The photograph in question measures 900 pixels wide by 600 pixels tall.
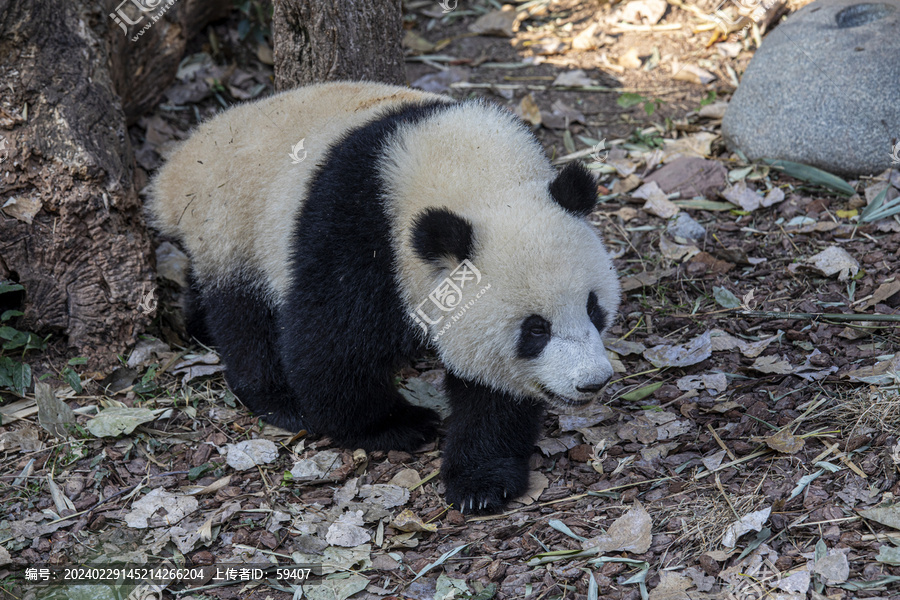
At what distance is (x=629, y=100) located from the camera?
7434 millimetres

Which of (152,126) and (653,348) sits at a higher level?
(152,126)

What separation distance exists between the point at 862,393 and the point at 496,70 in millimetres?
5188

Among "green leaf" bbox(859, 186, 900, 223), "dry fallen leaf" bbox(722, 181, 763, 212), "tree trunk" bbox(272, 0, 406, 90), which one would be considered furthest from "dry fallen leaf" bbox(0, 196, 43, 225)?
"green leaf" bbox(859, 186, 900, 223)

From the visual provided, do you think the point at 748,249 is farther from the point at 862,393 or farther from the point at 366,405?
the point at 366,405

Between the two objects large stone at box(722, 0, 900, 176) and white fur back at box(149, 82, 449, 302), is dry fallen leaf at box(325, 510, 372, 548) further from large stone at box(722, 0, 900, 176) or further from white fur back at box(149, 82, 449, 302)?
large stone at box(722, 0, 900, 176)

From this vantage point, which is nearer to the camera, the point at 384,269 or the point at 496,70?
the point at 384,269

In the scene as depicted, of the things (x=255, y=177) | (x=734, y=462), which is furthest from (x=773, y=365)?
(x=255, y=177)

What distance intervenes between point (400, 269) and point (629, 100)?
437cm

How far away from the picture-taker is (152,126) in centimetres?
679

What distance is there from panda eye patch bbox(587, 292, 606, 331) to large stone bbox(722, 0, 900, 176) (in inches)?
124

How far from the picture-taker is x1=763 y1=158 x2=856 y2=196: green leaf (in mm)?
5891

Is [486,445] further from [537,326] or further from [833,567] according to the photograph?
[833,567]

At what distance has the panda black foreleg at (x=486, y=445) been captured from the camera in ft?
13.6

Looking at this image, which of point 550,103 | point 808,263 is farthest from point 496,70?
point 808,263
